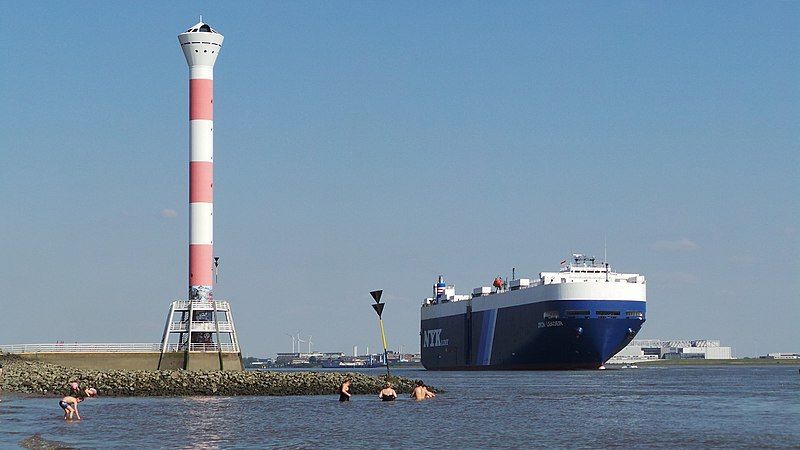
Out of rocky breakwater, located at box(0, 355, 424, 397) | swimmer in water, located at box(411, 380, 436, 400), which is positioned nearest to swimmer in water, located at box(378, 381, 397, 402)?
swimmer in water, located at box(411, 380, 436, 400)

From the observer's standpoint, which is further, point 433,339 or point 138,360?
point 433,339

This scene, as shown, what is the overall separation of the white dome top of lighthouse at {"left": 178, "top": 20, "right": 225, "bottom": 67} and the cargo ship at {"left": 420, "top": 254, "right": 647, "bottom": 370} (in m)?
47.2

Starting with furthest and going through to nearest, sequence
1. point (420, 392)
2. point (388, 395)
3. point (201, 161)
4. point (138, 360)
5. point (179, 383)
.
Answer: point (201, 161) < point (138, 360) < point (179, 383) < point (420, 392) < point (388, 395)

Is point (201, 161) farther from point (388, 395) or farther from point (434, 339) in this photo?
point (434, 339)

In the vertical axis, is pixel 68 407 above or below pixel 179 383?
below

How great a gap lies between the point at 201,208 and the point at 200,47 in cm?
1147

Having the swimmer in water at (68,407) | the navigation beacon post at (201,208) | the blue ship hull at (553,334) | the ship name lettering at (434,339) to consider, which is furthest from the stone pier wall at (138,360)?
the ship name lettering at (434,339)

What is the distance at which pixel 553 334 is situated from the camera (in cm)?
12075

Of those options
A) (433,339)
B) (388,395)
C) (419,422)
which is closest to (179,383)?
(388,395)

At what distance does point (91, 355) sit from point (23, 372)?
7981 mm

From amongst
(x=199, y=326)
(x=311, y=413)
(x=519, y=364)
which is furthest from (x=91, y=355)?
(x=519, y=364)

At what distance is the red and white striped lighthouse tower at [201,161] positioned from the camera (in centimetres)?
8606

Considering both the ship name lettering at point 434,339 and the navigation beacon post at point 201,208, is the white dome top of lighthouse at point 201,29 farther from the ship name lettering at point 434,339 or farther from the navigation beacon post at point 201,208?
the ship name lettering at point 434,339

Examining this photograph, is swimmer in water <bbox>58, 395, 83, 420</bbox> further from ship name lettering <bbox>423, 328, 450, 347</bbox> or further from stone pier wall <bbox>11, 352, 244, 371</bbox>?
ship name lettering <bbox>423, 328, 450, 347</bbox>
